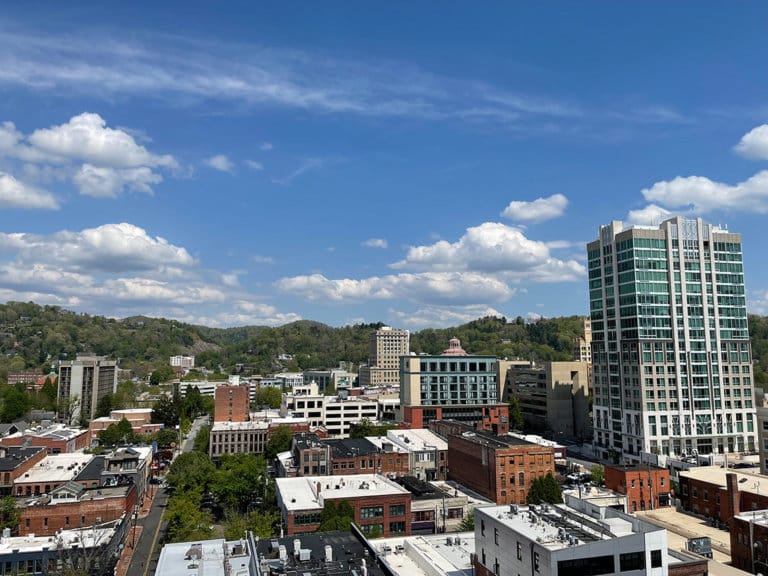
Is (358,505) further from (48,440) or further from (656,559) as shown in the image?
(48,440)

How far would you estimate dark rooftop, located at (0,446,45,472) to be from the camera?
294 ft

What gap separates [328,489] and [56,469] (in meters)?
48.4

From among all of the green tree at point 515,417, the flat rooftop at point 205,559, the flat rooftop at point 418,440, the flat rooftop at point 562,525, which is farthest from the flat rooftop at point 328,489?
the green tree at point 515,417

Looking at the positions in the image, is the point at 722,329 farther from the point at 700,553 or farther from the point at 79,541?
the point at 79,541

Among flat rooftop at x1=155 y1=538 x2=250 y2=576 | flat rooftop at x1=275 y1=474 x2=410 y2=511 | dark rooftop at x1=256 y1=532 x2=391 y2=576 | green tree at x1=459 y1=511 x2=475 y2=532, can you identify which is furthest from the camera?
flat rooftop at x1=275 y1=474 x2=410 y2=511

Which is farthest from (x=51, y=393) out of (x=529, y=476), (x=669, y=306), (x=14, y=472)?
(x=669, y=306)

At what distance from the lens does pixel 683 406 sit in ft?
391

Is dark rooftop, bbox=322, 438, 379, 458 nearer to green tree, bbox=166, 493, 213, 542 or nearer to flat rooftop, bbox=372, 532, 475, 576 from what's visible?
green tree, bbox=166, 493, 213, 542

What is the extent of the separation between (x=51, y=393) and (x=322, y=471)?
132 m

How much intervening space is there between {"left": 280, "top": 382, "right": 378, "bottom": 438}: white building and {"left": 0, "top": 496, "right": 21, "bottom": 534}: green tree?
84.4 m

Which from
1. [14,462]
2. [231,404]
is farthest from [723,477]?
[231,404]

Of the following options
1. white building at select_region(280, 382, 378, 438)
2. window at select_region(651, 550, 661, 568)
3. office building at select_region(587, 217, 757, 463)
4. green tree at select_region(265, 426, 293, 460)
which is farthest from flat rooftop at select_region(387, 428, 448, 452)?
window at select_region(651, 550, 661, 568)

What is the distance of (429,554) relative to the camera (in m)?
56.4

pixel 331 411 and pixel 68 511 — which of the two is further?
pixel 331 411
